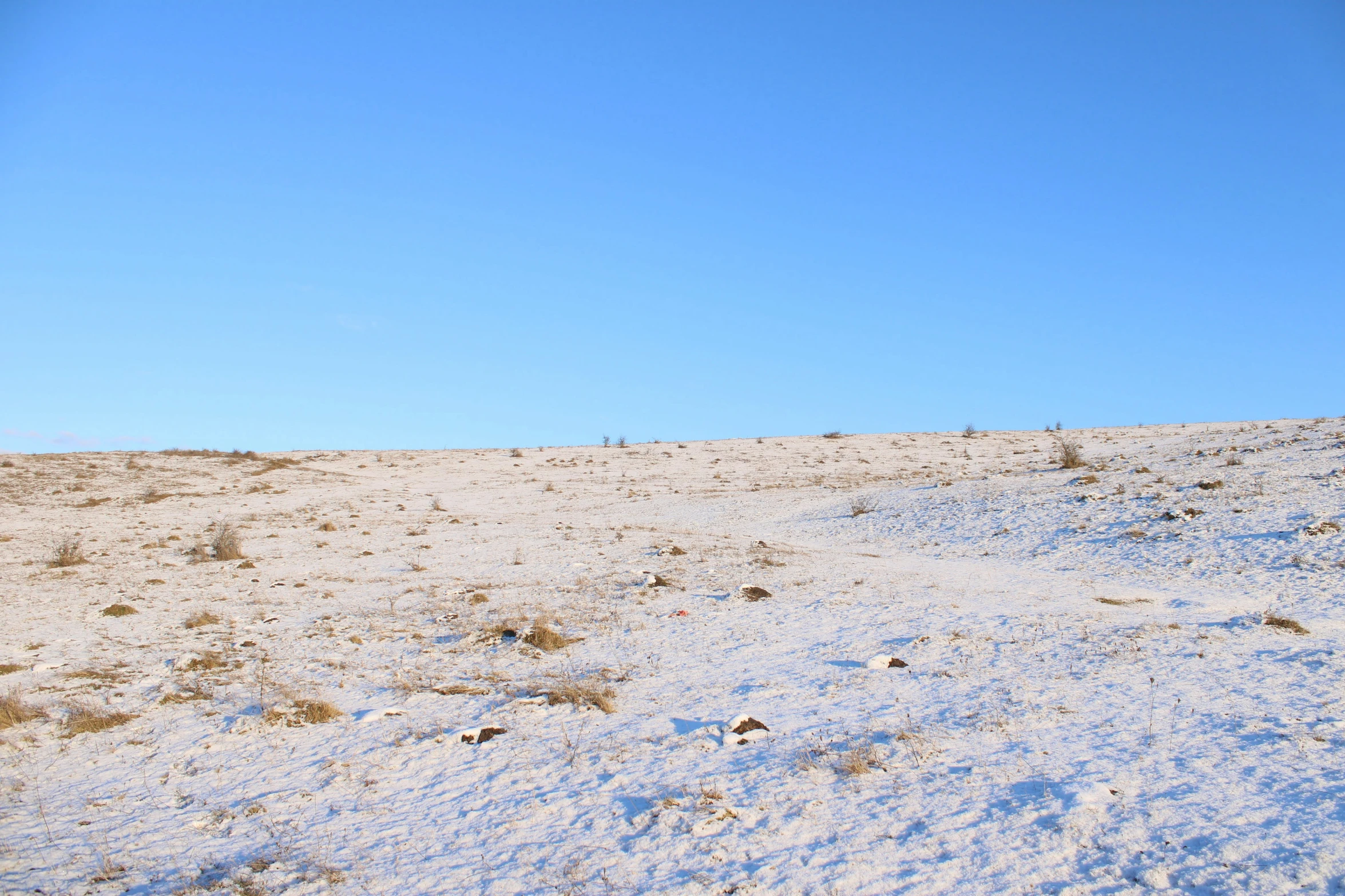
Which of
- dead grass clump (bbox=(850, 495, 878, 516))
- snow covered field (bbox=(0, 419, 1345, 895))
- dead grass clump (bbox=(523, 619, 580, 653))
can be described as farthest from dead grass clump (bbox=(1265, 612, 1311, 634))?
dead grass clump (bbox=(850, 495, 878, 516))

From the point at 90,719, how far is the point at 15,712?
81 cm

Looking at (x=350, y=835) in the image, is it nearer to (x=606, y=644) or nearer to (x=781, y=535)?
(x=606, y=644)

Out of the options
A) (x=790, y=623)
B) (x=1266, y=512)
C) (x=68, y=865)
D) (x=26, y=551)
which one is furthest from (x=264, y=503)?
(x=1266, y=512)

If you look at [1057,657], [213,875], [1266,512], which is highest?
[1266,512]

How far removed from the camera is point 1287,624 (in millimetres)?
9516

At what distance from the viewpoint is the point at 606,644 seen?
34.0 feet

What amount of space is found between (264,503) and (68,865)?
22.0 m

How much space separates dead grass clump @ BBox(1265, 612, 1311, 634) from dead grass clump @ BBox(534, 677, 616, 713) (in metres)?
8.02

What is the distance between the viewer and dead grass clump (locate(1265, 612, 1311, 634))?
935 centimetres

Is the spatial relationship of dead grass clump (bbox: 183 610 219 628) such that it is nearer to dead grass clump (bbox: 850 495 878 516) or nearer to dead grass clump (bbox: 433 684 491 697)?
dead grass clump (bbox: 433 684 491 697)

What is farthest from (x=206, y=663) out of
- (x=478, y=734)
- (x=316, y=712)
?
(x=478, y=734)

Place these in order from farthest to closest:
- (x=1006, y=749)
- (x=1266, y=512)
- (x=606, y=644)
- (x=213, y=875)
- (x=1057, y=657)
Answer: (x=1266, y=512)
(x=606, y=644)
(x=1057, y=657)
(x=1006, y=749)
(x=213, y=875)

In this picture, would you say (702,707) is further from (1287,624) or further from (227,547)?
(227,547)

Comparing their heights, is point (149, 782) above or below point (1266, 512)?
below
